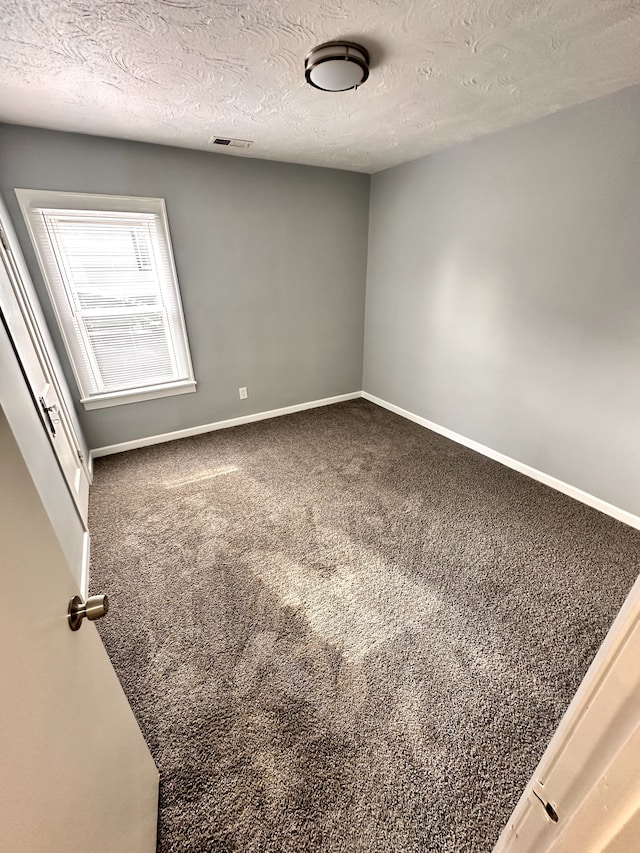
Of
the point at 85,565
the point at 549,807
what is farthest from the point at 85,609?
the point at 85,565

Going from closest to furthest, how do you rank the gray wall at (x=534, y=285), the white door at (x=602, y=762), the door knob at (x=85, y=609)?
1. the white door at (x=602, y=762)
2. the door knob at (x=85, y=609)
3. the gray wall at (x=534, y=285)

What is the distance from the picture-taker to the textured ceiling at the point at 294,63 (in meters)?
1.20

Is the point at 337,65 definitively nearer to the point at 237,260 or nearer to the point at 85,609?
the point at 237,260

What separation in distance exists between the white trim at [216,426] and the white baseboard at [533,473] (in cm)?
74

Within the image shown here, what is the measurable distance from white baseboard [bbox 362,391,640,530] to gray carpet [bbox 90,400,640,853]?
8 centimetres

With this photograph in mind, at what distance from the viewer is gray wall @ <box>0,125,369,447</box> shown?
238 centimetres

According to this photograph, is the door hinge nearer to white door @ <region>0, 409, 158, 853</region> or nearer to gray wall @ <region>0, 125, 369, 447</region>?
white door @ <region>0, 409, 158, 853</region>

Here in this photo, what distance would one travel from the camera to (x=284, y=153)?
272 centimetres

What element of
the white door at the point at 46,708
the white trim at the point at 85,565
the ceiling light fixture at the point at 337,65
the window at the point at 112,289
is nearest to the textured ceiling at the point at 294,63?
the ceiling light fixture at the point at 337,65

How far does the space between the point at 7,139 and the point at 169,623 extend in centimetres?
298

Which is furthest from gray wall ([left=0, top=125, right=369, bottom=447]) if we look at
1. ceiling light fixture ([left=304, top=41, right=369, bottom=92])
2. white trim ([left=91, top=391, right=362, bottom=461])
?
ceiling light fixture ([left=304, top=41, right=369, bottom=92])

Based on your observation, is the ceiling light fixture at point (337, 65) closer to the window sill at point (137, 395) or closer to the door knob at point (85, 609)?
the door knob at point (85, 609)

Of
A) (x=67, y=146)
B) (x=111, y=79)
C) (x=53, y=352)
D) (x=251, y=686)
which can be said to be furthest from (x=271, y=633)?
(x=67, y=146)

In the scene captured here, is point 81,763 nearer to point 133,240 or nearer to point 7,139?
point 133,240
